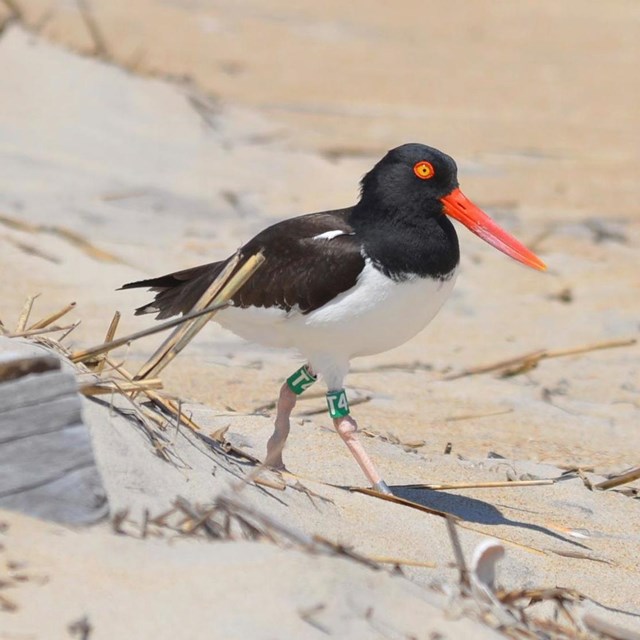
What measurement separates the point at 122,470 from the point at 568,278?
597 centimetres

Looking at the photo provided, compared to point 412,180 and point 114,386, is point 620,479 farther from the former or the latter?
point 114,386

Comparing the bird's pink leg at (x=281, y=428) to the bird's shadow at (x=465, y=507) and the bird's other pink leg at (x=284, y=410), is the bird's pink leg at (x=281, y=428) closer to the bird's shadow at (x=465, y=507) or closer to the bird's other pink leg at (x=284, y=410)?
the bird's other pink leg at (x=284, y=410)

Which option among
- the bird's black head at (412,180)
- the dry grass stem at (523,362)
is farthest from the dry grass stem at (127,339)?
the dry grass stem at (523,362)

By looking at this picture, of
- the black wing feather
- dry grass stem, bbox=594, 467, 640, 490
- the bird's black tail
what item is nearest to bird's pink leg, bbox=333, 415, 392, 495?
the black wing feather

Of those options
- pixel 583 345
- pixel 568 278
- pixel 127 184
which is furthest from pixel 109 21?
pixel 583 345

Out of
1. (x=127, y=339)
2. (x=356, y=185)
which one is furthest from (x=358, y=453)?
(x=356, y=185)

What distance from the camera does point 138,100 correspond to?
11.1m

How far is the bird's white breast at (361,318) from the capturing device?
4.71 m

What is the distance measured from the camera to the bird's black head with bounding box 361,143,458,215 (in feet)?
16.3

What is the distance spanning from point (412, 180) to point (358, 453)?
3.39ft

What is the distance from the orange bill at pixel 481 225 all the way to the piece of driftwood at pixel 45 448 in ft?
6.69

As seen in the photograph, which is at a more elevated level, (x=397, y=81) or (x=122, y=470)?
(x=397, y=81)

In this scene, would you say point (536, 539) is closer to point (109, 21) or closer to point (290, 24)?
point (109, 21)

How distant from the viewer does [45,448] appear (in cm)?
346
